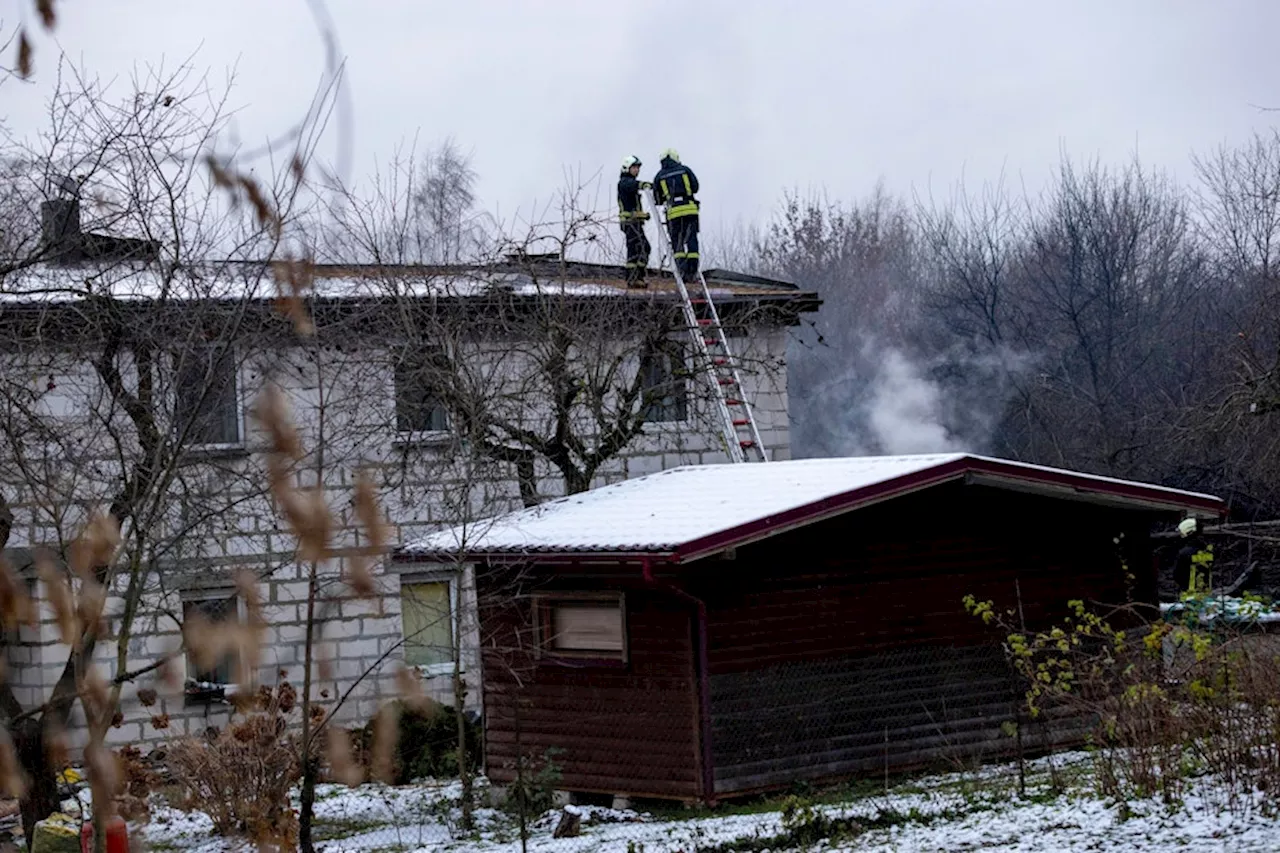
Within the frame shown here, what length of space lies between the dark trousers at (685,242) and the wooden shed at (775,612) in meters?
6.60

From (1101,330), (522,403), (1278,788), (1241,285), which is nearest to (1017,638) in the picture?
(1278,788)

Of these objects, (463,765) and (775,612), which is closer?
(775,612)

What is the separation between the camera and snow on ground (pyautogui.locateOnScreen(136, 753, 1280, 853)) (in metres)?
10.4

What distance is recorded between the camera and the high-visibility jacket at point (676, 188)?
22859 millimetres

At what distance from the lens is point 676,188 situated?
23.0m

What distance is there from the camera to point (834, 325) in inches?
2083

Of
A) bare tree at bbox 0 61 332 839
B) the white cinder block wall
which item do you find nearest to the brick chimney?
bare tree at bbox 0 61 332 839

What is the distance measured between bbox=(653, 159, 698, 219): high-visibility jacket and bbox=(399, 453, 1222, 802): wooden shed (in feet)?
24.1

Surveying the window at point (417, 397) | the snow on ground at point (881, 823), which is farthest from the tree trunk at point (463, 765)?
the window at point (417, 397)

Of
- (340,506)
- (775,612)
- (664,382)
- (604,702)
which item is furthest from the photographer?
(664,382)

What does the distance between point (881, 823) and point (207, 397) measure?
765 cm

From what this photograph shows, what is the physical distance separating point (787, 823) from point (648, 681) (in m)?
2.69

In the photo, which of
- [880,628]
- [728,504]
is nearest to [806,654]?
[880,628]

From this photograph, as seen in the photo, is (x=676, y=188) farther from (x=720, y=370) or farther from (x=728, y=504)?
(x=728, y=504)
